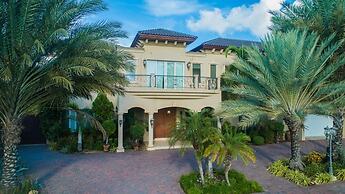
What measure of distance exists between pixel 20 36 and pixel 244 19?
17.6 metres

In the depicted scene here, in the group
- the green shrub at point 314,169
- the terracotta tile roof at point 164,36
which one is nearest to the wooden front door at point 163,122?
the terracotta tile roof at point 164,36

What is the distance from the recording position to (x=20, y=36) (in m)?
8.96

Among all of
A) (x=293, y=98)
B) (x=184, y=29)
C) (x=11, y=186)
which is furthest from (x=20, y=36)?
(x=184, y=29)

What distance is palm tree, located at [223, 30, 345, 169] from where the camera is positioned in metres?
11.9

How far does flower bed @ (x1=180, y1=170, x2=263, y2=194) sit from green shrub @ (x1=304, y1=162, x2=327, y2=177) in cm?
307

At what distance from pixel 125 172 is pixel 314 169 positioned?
27.4ft

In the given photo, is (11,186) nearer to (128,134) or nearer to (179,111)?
(128,134)

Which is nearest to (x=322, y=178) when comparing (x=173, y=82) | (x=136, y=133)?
(x=136, y=133)

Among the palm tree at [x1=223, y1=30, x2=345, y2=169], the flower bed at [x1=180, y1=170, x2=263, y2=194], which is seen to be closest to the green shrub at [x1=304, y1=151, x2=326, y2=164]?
the palm tree at [x1=223, y1=30, x2=345, y2=169]

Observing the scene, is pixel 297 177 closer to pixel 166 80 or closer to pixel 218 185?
pixel 218 185

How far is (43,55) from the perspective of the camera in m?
9.73

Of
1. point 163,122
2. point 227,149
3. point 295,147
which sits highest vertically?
point 163,122

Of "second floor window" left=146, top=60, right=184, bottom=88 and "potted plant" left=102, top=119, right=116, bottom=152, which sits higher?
"second floor window" left=146, top=60, right=184, bottom=88

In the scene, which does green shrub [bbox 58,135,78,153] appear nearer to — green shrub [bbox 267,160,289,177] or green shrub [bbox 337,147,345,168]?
green shrub [bbox 267,160,289,177]
